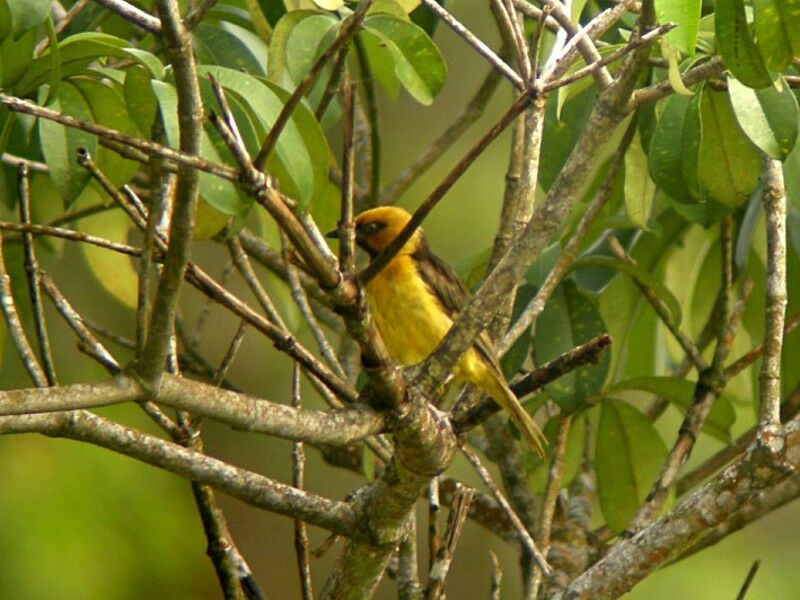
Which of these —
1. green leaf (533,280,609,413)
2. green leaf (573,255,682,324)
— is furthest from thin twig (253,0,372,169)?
green leaf (573,255,682,324)

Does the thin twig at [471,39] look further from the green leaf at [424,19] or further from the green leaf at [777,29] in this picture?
the green leaf at [424,19]

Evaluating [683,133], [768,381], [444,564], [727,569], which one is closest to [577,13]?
[683,133]

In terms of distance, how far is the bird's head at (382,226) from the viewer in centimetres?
418

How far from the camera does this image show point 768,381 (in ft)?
9.10

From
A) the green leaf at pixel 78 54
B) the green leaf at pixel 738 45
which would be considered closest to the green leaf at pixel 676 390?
the green leaf at pixel 738 45

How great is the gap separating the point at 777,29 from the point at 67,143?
4.83 ft

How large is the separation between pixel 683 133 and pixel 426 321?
1.32m

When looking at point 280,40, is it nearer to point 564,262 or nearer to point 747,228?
point 564,262

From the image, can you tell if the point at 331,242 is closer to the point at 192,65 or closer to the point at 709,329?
the point at 709,329

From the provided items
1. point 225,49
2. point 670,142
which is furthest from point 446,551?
point 225,49

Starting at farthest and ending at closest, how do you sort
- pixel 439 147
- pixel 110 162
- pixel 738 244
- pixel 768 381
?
pixel 439 147
pixel 738 244
pixel 110 162
pixel 768 381

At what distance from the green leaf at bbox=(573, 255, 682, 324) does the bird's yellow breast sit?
53 cm

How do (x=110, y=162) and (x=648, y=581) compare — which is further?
(x=648, y=581)

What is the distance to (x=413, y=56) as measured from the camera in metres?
2.91
